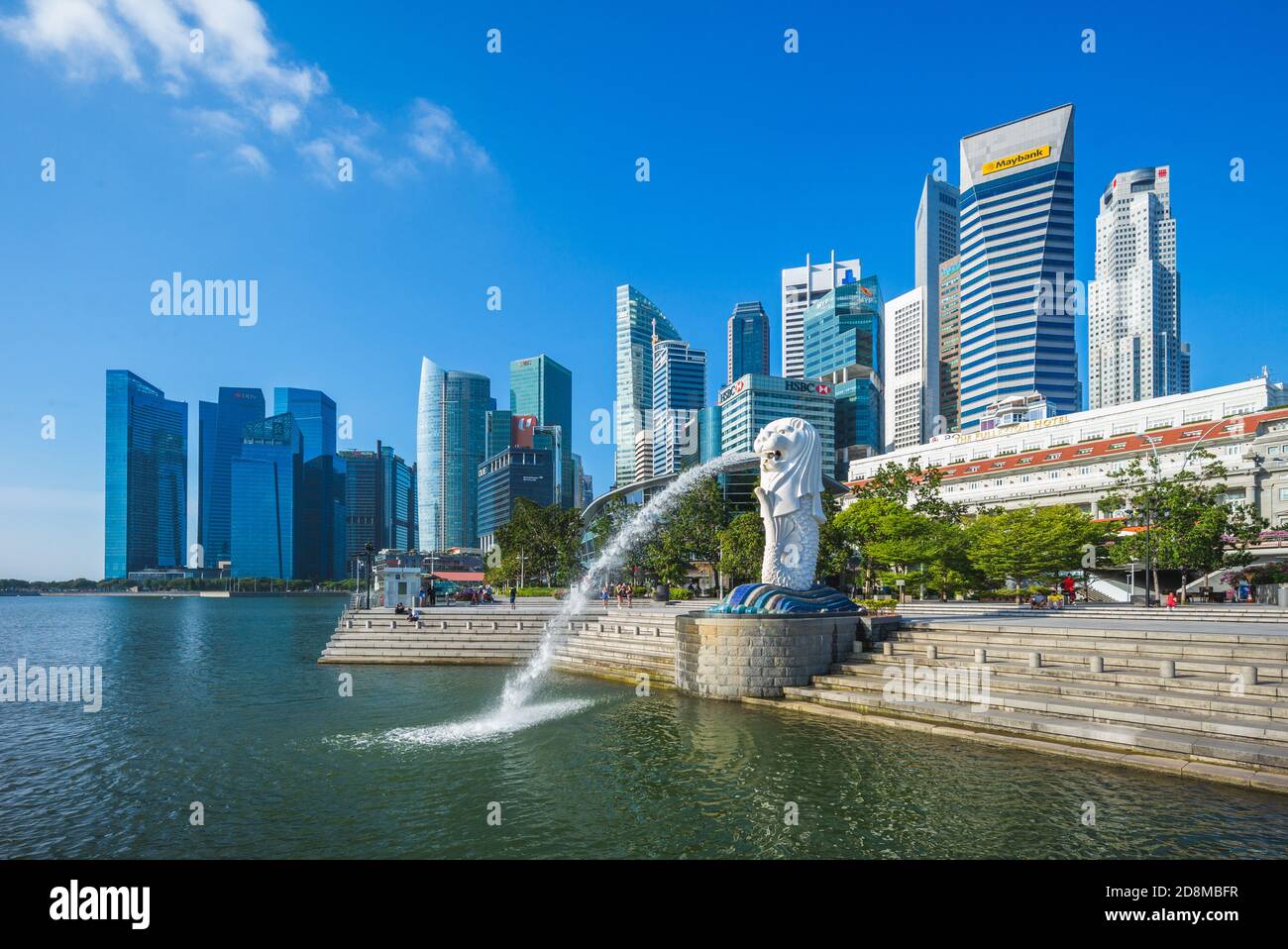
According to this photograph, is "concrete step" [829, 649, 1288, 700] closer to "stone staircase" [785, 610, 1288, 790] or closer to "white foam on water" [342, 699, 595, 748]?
"stone staircase" [785, 610, 1288, 790]

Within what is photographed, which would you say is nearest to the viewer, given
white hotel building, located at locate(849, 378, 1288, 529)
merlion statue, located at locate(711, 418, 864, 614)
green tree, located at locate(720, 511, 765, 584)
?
merlion statue, located at locate(711, 418, 864, 614)

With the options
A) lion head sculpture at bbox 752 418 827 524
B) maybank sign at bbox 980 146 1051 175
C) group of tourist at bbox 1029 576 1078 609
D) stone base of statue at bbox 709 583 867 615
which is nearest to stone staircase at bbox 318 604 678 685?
stone base of statue at bbox 709 583 867 615

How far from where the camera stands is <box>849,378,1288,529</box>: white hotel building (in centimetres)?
6394

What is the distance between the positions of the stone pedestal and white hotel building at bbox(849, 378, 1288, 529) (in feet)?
126

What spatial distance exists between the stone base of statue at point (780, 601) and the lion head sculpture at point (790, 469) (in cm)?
281

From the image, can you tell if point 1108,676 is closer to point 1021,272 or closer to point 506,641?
point 506,641

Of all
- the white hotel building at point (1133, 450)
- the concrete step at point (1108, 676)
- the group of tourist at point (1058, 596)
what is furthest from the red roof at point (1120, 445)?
the concrete step at point (1108, 676)

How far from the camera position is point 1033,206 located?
180 m

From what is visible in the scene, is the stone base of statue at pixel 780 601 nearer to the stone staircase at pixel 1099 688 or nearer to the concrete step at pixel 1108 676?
the stone staircase at pixel 1099 688

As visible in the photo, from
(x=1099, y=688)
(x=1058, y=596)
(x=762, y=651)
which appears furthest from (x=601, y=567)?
(x=1099, y=688)

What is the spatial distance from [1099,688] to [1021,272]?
18535cm
